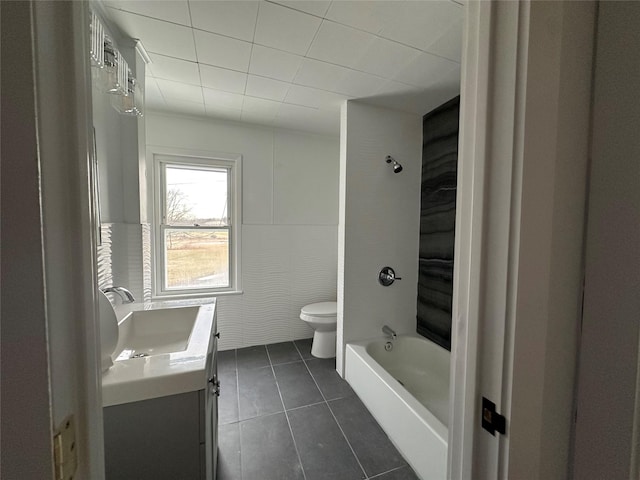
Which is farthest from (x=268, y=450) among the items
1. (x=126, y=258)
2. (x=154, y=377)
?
(x=126, y=258)

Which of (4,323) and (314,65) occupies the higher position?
(314,65)

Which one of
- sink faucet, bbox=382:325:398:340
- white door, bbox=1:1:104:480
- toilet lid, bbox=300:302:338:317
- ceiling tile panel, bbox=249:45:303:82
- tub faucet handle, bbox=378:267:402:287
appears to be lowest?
sink faucet, bbox=382:325:398:340

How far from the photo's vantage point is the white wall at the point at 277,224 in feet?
8.36

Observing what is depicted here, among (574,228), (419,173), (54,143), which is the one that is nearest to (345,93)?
(419,173)

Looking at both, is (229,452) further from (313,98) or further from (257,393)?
(313,98)

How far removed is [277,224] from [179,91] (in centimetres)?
138

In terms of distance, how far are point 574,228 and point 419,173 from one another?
1.92m

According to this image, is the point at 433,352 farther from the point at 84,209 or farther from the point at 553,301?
the point at 84,209

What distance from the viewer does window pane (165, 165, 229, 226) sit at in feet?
8.00

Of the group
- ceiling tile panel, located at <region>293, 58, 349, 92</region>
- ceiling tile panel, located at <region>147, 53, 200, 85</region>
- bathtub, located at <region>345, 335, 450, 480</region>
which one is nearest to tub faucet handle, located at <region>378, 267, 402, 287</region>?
bathtub, located at <region>345, 335, 450, 480</region>

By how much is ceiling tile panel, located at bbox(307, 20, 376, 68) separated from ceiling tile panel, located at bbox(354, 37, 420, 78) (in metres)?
0.04

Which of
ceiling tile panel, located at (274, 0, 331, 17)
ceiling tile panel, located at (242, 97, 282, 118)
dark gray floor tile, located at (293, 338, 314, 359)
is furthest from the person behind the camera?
dark gray floor tile, located at (293, 338, 314, 359)

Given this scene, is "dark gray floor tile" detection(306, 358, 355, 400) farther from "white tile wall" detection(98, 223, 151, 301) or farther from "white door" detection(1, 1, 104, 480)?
"white door" detection(1, 1, 104, 480)

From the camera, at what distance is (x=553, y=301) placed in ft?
1.69
